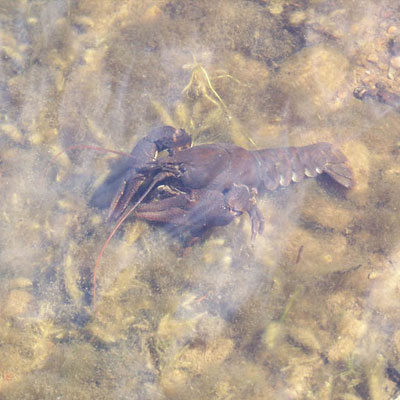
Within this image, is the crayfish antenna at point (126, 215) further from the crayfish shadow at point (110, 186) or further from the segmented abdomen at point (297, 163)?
the segmented abdomen at point (297, 163)

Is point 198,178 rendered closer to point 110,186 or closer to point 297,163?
point 110,186

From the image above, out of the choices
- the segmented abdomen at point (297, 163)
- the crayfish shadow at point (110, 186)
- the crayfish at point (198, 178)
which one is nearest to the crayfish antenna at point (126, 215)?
the crayfish at point (198, 178)

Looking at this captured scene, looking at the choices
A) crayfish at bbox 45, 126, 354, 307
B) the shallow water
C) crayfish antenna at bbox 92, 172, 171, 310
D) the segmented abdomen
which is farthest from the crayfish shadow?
the segmented abdomen

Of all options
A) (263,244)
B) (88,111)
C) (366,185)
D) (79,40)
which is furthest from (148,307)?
(79,40)

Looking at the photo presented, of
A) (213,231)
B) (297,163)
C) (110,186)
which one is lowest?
(213,231)

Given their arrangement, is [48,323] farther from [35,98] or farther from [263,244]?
[35,98]

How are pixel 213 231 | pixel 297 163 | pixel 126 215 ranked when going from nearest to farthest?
pixel 126 215 < pixel 213 231 < pixel 297 163

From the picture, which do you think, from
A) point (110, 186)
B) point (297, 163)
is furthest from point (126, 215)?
point (297, 163)

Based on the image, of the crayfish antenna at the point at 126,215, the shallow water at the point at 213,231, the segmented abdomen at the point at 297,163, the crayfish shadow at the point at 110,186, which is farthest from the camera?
the segmented abdomen at the point at 297,163
